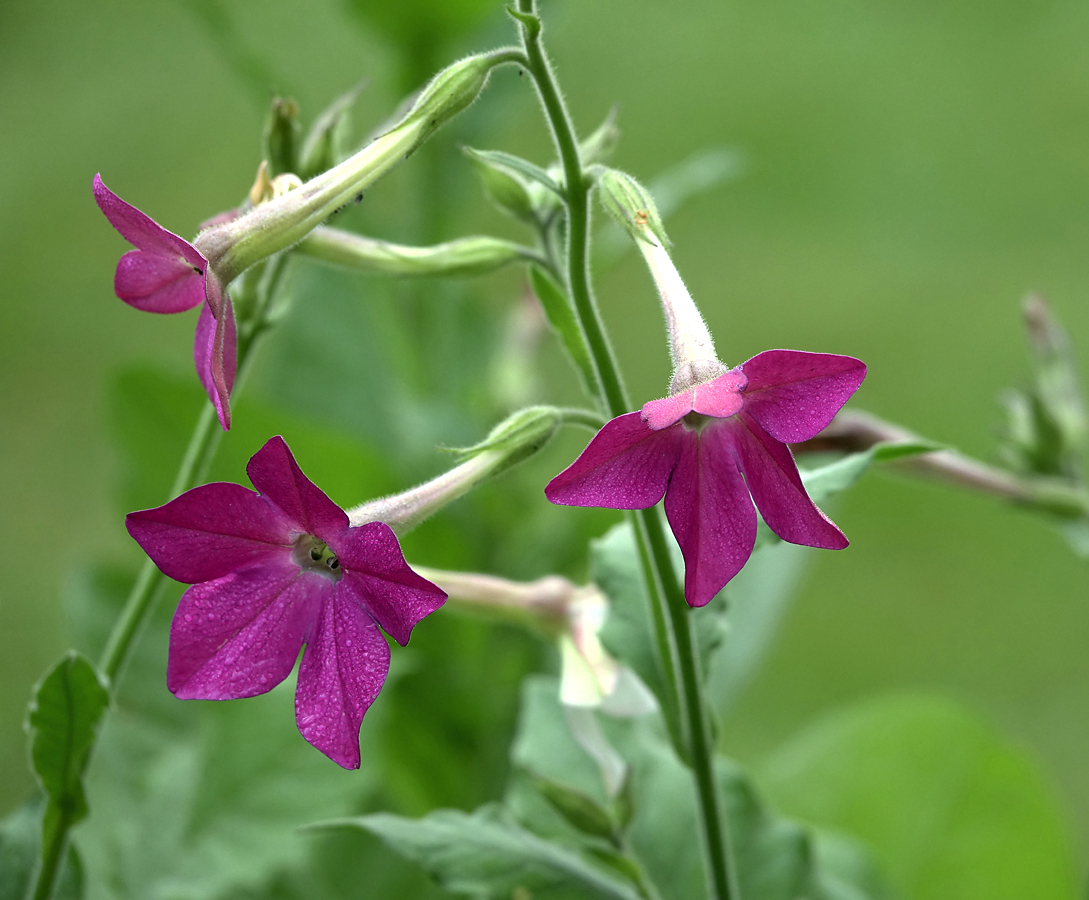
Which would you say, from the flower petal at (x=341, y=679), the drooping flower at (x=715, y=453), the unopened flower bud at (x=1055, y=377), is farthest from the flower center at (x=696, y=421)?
the unopened flower bud at (x=1055, y=377)

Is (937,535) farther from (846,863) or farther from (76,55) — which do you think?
(76,55)

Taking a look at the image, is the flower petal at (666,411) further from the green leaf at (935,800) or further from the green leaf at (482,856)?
the green leaf at (935,800)

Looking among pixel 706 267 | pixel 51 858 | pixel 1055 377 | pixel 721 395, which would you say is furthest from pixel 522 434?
pixel 706 267

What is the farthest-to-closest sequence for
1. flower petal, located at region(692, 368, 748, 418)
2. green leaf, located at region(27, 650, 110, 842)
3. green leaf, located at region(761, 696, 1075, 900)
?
green leaf, located at region(761, 696, 1075, 900), green leaf, located at region(27, 650, 110, 842), flower petal, located at region(692, 368, 748, 418)

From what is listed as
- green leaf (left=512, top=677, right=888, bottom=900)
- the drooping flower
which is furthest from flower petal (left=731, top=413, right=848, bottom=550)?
green leaf (left=512, top=677, right=888, bottom=900)

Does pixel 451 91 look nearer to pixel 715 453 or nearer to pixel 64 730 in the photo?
pixel 715 453

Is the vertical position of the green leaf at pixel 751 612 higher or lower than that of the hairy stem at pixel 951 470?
lower

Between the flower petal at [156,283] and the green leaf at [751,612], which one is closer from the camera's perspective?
the flower petal at [156,283]

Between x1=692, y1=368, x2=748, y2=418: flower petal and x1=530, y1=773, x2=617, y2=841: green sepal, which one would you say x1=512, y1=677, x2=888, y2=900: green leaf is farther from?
x1=692, y1=368, x2=748, y2=418: flower petal
